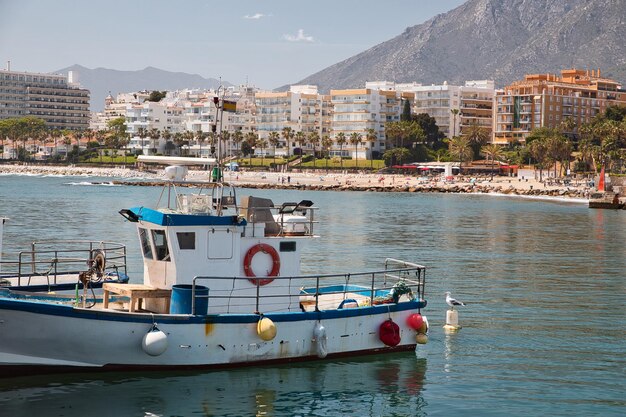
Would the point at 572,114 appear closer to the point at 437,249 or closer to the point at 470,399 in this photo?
the point at 437,249

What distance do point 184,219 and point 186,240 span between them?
1.55 feet

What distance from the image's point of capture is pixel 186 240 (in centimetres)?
1923

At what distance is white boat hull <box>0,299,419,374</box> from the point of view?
57.1 feet

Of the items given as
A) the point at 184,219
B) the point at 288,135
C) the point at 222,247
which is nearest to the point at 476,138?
the point at 288,135

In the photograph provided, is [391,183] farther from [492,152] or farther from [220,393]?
[220,393]

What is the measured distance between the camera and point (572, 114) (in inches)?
6880

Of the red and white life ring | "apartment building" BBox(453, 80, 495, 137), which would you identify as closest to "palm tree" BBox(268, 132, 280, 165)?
"apartment building" BBox(453, 80, 495, 137)

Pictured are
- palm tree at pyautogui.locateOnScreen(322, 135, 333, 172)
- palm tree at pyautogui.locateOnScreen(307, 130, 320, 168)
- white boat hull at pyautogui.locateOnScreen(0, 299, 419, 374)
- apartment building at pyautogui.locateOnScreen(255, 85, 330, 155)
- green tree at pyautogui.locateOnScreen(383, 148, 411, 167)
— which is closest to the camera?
white boat hull at pyautogui.locateOnScreen(0, 299, 419, 374)

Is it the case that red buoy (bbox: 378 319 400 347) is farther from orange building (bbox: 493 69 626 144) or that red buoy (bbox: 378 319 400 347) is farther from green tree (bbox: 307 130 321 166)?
A: green tree (bbox: 307 130 321 166)

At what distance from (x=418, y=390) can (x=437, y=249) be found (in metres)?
28.3

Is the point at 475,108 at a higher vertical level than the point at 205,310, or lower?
higher

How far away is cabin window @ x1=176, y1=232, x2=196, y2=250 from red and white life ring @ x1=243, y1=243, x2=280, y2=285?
4.16ft

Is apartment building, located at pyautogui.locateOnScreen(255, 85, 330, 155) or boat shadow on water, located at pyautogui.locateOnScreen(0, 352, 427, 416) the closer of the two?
boat shadow on water, located at pyautogui.locateOnScreen(0, 352, 427, 416)

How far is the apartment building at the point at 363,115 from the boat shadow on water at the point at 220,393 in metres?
154
